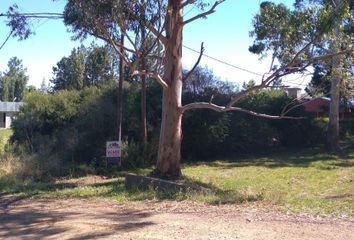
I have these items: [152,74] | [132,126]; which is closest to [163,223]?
[152,74]

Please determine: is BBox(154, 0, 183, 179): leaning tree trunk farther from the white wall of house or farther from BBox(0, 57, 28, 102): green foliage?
BBox(0, 57, 28, 102): green foliage

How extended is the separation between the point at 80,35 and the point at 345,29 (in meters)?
9.09

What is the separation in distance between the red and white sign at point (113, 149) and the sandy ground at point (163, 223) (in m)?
8.48

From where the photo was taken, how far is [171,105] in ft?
54.0

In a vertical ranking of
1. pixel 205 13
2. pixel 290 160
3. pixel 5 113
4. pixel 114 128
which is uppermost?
pixel 5 113

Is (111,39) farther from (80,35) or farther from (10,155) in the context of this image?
(10,155)

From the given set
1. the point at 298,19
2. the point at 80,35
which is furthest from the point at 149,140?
the point at 298,19

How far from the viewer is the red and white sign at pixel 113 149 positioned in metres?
20.6

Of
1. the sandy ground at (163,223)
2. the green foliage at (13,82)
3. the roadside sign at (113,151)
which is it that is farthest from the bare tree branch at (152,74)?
the green foliage at (13,82)

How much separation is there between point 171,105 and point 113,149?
511cm

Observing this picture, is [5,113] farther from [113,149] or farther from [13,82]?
[113,149]

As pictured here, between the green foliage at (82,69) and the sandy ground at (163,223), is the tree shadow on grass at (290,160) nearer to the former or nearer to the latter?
the sandy ground at (163,223)

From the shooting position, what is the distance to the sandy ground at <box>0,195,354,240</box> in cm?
861

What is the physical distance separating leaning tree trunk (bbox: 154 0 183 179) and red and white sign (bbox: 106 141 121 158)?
431 cm
